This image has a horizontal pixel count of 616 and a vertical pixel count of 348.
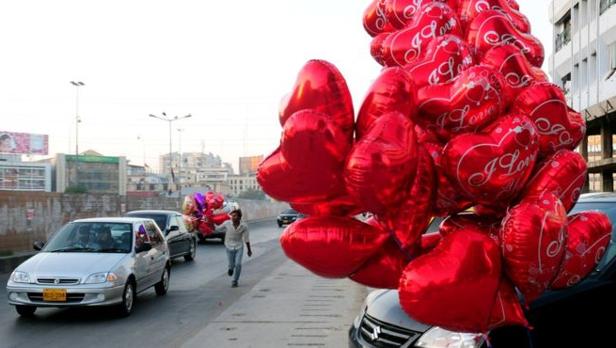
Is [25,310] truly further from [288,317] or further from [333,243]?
[333,243]

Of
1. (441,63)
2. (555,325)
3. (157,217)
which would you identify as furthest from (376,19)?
(157,217)

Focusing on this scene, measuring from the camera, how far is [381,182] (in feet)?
9.25

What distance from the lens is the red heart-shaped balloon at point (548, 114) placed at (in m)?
3.11

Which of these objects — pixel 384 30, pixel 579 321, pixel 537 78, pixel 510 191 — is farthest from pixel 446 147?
pixel 579 321

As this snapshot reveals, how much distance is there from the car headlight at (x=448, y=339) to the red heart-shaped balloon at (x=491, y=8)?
A: 1.83m

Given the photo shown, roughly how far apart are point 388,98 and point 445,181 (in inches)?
21.8

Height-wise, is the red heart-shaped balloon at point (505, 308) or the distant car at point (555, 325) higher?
the red heart-shaped balloon at point (505, 308)

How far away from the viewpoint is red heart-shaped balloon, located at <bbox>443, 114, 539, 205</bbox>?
115 inches

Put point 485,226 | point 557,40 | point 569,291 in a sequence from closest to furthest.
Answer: point 485,226
point 569,291
point 557,40

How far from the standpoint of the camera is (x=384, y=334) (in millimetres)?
4215

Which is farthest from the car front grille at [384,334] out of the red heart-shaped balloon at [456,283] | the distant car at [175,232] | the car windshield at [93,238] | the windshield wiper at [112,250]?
the distant car at [175,232]

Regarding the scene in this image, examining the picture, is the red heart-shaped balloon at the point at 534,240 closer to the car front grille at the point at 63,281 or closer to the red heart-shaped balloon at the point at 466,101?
the red heart-shaped balloon at the point at 466,101

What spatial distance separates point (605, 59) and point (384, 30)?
2354 centimetres

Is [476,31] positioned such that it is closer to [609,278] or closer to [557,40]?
[609,278]
